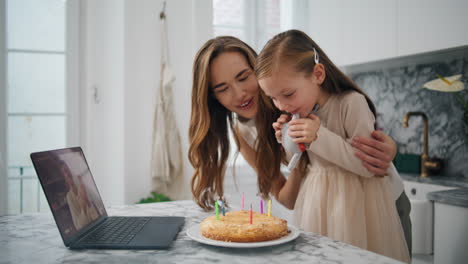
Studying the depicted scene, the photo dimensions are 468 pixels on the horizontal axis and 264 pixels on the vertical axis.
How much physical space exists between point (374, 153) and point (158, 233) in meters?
0.66

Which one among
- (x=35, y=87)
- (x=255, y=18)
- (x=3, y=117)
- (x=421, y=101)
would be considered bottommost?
(x=3, y=117)

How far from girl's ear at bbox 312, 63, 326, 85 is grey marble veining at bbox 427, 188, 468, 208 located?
89 centimetres

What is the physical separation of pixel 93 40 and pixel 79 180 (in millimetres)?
2501

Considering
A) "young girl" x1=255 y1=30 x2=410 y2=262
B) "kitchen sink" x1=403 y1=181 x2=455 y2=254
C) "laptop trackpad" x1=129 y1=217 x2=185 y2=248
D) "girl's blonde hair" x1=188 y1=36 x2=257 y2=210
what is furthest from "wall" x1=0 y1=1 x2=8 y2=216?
"kitchen sink" x1=403 y1=181 x2=455 y2=254

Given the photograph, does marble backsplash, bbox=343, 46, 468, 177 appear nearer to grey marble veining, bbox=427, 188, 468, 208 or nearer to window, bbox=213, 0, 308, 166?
grey marble veining, bbox=427, 188, 468, 208

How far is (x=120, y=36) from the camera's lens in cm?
301

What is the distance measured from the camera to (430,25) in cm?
224

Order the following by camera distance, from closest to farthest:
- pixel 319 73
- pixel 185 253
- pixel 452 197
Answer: pixel 185 253 < pixel 319 73 < pixel 452 197

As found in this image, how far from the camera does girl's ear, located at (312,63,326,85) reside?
1.29 meters

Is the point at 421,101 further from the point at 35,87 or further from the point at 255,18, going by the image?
the point at 35,87

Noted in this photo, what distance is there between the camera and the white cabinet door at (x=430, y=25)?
2.09m

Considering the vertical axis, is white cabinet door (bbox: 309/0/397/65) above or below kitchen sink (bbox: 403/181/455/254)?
above

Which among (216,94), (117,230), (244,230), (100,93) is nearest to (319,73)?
(216,94)

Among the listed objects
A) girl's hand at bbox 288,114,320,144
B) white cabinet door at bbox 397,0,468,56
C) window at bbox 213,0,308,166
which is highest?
window at bbox 213,0,308,166
